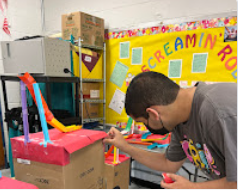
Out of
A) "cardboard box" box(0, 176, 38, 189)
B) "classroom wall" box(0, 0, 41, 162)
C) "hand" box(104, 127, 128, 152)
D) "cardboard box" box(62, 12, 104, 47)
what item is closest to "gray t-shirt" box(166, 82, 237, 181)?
"hand" box(104, 127, 128, 152)

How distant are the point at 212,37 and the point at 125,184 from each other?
6.48 ft

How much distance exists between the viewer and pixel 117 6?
264cm

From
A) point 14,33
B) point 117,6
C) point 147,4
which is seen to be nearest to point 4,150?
point 14,33

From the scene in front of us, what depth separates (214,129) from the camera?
2.08 ft

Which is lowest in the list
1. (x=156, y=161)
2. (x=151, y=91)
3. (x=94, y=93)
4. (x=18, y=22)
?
(x=156, y=161)

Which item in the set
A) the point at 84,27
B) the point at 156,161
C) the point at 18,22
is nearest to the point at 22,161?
the point at 156,161

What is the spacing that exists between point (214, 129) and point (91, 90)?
7.19ft

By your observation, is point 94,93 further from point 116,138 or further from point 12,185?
point 12,185

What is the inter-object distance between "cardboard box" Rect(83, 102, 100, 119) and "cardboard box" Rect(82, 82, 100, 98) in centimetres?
13

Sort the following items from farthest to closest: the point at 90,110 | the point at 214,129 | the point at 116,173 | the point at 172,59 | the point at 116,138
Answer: the point at 90,110
the point at 172,59
the point at 116,173
the point at 116,138
the point at 214,129

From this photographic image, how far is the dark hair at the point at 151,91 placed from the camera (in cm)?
77

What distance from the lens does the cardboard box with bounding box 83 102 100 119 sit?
2570 millimetres

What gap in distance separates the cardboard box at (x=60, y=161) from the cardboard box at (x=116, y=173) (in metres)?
0.89

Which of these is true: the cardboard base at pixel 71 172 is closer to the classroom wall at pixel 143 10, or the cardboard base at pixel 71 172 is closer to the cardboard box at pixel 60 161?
the cardboard box at pixel 60 161
